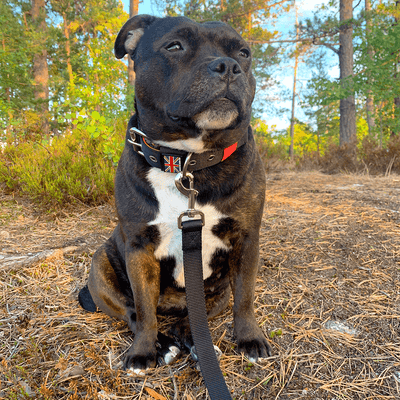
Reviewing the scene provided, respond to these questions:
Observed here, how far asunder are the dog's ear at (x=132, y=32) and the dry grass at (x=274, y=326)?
176 cm

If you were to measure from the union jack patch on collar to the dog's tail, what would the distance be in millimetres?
1092

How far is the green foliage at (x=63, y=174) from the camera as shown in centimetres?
415

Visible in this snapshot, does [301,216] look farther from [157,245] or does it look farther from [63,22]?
[63,22]

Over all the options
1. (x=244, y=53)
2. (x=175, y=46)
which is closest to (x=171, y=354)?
(x=175, y=46)

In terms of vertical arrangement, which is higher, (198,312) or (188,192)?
(188,192)

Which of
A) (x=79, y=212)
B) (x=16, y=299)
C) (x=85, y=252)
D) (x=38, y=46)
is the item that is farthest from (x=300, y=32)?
(x=16, y=299)

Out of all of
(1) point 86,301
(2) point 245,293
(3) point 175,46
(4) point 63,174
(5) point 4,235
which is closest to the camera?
(3) point 175,46

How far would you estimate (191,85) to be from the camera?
4.97ft

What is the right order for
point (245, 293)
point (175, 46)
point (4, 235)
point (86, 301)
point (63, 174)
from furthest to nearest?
point (63, 174)
point (4, 235)
point (86, 301)
point (245, 293)
point (175, 46)

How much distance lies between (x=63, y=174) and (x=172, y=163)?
3026 millimetres

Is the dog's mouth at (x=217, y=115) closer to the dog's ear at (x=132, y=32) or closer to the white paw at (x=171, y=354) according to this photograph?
the dog's ear at (x=132, y=32)

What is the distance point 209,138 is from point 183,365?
3.95 feet

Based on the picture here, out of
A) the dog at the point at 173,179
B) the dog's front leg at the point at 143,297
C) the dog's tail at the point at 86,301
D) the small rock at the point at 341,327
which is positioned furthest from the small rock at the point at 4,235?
the small rock at the point at 341,327

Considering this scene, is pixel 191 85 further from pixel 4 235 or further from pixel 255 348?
pixel 4 235
